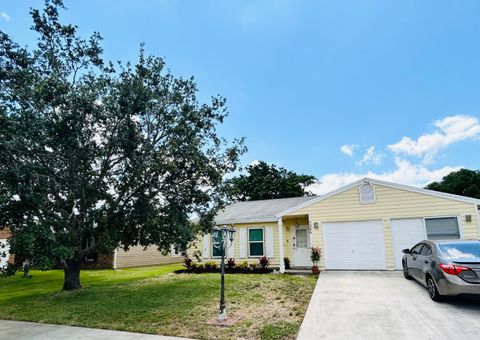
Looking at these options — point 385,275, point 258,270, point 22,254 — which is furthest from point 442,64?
point 22,254

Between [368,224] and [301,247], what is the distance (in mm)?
3438

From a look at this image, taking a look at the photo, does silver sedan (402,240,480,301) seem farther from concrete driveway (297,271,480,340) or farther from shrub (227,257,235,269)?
shrub (227,257,235,269)

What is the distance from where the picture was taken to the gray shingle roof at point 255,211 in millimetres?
15595

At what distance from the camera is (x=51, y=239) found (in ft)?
23.7

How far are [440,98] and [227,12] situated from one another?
10.5 meters

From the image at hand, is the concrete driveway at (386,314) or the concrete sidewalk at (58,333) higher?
the concrete driveway at (386,314)

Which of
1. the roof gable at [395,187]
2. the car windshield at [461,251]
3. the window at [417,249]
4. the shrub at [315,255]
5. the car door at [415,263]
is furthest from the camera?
the shrub at [315,255]

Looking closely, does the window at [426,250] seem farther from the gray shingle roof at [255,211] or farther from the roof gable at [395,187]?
the gray shingle roof at [255,211]

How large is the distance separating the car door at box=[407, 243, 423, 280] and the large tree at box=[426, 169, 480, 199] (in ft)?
88.5

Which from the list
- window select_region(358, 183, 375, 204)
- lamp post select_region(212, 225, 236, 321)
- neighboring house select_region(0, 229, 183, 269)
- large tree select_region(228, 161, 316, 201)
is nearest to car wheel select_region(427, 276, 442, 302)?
lamp post select_region(212, 225, 236, 321)

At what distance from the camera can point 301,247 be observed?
1480cm

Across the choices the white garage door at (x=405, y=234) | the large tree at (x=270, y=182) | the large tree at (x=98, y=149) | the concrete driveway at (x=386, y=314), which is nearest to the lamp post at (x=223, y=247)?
the concrete driveway at (x=386, y=314)

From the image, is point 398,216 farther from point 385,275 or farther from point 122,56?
point 122,56

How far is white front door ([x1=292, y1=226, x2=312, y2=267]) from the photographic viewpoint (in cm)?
1454
